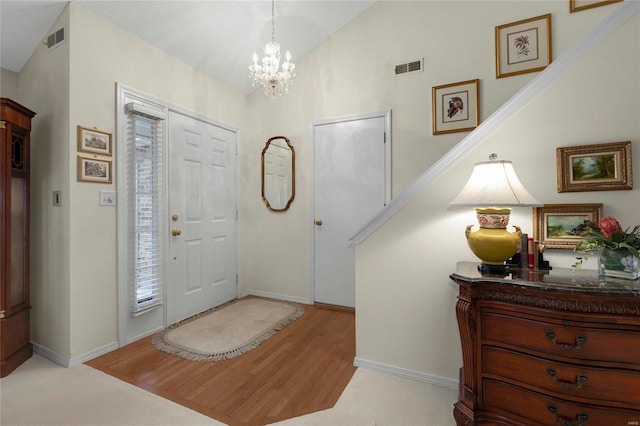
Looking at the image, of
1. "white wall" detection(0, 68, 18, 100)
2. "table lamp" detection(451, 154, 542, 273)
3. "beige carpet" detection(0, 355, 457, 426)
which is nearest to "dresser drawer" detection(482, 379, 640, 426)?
"beige carpet" detection(0, 355, 457, 426)

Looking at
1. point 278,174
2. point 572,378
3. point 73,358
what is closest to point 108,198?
point 73,358

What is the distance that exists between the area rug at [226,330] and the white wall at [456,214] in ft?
3.45

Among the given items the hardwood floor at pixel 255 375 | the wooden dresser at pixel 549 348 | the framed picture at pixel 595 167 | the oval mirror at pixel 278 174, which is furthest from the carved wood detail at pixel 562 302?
the oval mirror at pixel 278 174

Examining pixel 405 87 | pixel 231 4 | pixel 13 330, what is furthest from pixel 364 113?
pixel 13 330

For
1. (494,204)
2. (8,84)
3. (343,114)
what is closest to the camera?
(494,204)

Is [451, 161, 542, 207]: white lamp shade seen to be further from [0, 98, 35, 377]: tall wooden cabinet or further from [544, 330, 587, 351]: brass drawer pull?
[0, 98, 35, 377]: tall wooden cabinet

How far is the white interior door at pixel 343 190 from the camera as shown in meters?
3.30

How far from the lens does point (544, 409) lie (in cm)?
134

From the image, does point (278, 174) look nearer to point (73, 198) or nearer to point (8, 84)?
point (73, 198)

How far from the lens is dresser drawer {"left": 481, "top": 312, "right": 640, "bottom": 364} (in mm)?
1222

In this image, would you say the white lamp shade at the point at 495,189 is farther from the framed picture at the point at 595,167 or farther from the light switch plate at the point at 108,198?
the light switch plate at the point at 108,198

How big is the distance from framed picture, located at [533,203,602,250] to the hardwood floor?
60.6 inches

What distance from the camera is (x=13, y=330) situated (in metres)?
2.22

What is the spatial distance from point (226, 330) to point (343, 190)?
76.0 inches
